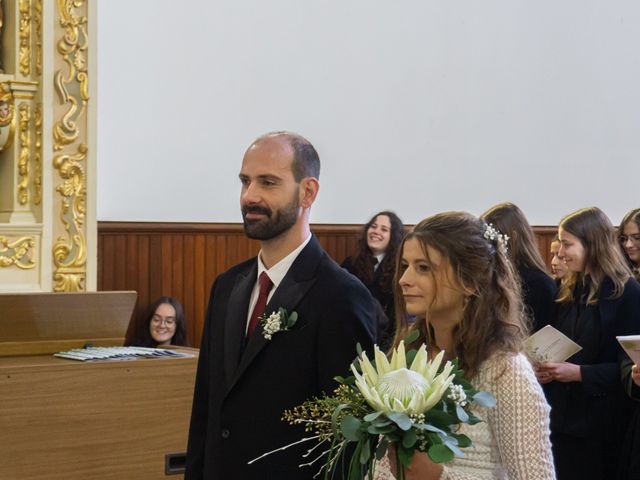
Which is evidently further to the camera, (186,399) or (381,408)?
(186,399)

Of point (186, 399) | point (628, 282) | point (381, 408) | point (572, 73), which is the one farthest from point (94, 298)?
point (572, 73)

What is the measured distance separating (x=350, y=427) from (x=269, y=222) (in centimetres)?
89

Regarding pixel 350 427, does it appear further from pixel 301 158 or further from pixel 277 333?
pixel 301 158

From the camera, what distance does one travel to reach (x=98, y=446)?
14.5ft

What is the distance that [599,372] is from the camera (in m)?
5.02

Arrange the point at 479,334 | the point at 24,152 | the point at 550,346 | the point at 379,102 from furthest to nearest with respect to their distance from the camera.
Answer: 1. the point at 379,102
2. the point at 24,152
3. the point at 550,346
4. the point at 479,334

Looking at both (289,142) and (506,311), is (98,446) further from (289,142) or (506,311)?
(506,311)

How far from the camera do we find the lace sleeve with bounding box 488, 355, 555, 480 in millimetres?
2502

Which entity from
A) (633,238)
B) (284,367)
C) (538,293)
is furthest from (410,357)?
(633,238)

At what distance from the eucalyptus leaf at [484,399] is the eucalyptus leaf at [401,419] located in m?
0.18

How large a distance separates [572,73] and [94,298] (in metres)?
6.21

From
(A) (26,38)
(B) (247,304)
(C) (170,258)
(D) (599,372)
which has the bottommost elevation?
(D) (599,372)

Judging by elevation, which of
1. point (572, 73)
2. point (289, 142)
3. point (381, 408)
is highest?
point (572, 73)

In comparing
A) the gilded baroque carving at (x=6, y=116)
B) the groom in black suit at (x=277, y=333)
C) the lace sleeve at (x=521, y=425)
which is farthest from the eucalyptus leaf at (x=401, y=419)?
the gilded baroque carving at (x=6, y=116)
